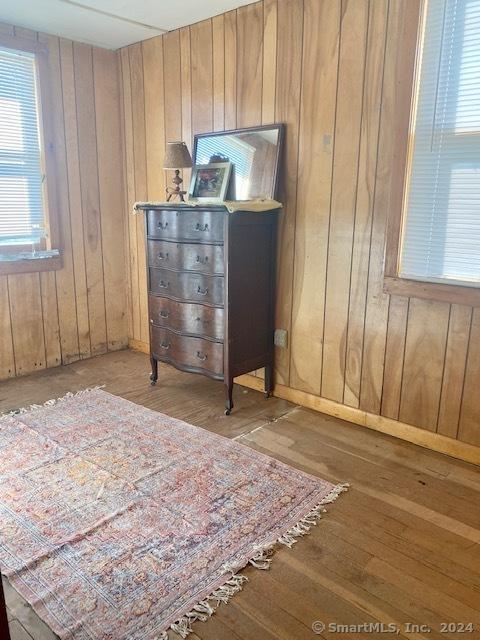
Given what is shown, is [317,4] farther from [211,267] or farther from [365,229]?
[211,267]

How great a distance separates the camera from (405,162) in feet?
7.45

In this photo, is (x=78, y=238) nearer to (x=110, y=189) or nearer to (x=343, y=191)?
(x=110, y=189)

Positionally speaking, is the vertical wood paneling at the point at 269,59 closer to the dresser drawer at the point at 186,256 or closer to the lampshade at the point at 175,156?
the lampshade at the point at 175,156

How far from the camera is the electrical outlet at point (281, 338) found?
116 inches

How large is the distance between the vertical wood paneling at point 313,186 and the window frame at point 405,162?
0.37 meters

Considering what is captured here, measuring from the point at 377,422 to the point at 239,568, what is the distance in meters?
1.27

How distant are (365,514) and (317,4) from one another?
2430mm

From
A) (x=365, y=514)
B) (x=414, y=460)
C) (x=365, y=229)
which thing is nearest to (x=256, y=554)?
(x=365, y=514)

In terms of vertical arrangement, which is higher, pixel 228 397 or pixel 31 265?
pixel 31 265

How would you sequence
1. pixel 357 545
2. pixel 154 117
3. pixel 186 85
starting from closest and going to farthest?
1. pixel 357 545
2. pixel 186 85
3. pixel 154 117

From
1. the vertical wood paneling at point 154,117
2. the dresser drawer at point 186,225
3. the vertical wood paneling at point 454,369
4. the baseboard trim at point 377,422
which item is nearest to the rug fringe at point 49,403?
the baseboard trim at point 377,422

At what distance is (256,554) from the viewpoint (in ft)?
5.48

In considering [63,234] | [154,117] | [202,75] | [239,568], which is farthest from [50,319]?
[239,568]

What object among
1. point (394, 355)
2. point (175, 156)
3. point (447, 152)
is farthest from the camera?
point (175, 156)
